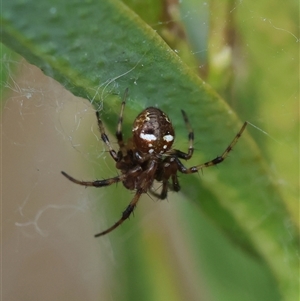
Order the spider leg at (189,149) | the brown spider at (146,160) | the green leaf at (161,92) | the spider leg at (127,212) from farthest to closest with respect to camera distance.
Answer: the spider leg at (127,212)
the brown spider at (146,160)
the spider leg at (189,149)
the green leaf at (161,92)

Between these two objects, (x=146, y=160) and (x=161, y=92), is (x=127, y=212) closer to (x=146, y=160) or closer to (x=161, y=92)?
(x=146, y=160)

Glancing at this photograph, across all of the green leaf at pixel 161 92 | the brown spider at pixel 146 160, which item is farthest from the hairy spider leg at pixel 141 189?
the green leaf at pixel 161 92

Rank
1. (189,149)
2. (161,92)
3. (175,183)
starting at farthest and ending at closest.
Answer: (175,183)
(189,149)
(161,92)

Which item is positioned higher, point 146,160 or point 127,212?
point 146,160

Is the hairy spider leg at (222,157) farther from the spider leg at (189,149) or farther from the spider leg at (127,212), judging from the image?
the spider leg at (127,212)

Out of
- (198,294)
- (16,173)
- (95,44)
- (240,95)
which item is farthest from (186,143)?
(16,173)

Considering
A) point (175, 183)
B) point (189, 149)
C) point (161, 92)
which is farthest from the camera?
point (175, 183)

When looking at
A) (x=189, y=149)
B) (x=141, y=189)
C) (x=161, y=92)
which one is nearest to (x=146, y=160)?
(x=141, y=189)
